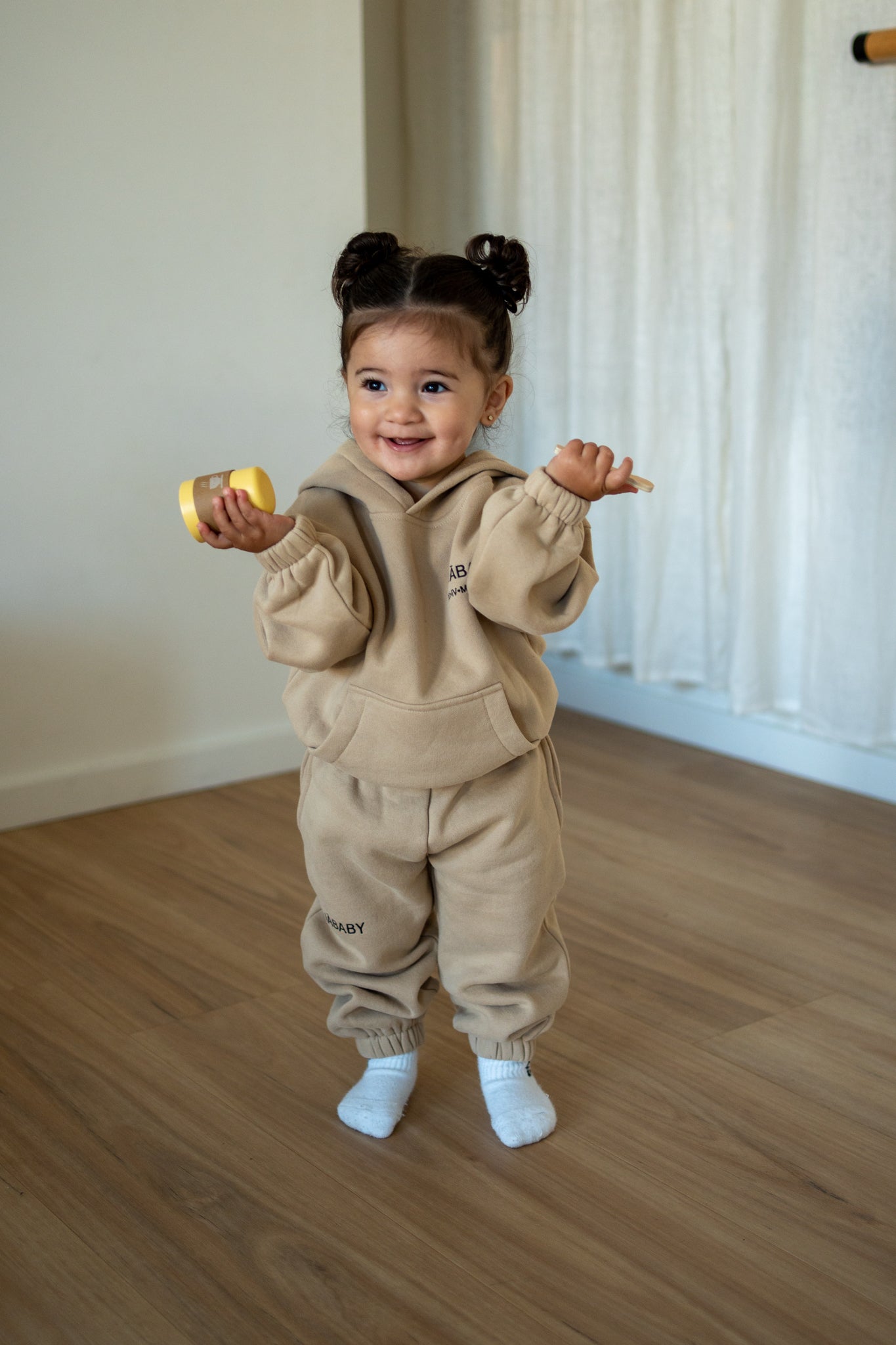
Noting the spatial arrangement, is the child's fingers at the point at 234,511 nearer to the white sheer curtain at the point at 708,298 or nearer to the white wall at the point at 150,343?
the white wall at the point at 150,343

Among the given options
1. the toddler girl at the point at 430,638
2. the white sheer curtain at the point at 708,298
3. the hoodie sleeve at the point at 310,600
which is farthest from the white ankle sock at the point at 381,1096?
the white sheer curtain at the point at 708,298

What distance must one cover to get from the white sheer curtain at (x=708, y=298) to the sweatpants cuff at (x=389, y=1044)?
1.09 meters

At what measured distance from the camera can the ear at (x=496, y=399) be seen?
1097 mm

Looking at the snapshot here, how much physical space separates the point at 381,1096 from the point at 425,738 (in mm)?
376

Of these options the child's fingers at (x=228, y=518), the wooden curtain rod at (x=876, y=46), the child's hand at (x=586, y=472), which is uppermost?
the wooden curtain rod at (x=876, y=46)

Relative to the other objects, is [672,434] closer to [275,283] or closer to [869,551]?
[869,551]

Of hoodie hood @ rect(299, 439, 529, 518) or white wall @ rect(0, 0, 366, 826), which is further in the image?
white wall @ rect(0, 0, 366, 826)

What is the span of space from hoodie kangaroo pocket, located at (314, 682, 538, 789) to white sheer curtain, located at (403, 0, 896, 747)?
1.11m

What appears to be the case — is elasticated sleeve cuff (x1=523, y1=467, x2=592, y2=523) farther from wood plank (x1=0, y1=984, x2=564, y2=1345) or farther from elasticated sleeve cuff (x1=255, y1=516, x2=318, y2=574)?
wood plank (x1=0, y1=984, x2=564, y2=1345)

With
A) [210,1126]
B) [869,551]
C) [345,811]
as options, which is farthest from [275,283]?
[210,1126]

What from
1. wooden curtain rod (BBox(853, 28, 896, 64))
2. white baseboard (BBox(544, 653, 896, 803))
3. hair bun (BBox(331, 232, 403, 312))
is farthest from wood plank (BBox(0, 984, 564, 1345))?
wooden curtain rod (BBox(853, 28, 896, 64))

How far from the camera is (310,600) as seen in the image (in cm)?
100

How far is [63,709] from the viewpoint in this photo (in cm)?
198

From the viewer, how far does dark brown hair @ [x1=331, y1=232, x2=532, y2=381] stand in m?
1.03
